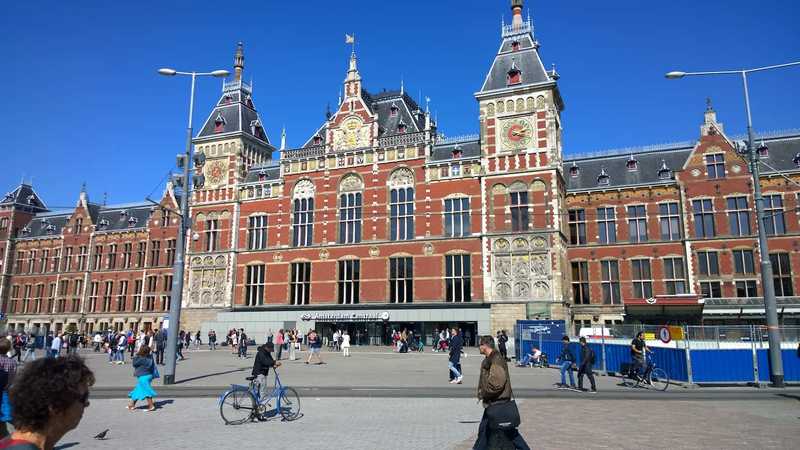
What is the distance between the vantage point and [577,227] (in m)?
42.7

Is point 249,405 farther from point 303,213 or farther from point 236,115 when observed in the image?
point 236,115

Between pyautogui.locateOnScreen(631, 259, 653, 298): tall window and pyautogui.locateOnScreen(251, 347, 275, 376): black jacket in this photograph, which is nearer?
pyautogui.locateOnScreen(251, 347, 275, 376): black jacket

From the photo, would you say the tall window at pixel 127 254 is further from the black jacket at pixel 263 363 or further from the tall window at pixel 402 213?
the black jacket at pixel 263 363

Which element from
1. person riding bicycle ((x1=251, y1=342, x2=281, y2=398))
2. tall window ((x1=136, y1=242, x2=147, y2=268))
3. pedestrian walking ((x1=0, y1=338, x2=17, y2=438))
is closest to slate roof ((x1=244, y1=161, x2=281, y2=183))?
tall window ((x1=136, y1=242, x2=147, y2=268))

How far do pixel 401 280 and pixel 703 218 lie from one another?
22.3 metres

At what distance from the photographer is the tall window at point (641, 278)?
39.6m

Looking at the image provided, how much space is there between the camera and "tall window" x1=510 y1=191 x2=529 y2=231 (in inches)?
1524

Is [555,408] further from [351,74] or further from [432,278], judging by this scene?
[351,74]

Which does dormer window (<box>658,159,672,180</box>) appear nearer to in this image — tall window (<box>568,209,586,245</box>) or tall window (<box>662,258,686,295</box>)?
tall window (<box>568,209,586,245</box>)

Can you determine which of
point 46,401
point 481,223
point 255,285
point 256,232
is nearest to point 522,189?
point 481,223

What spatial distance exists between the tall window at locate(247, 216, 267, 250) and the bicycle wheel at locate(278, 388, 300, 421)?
3588 cm

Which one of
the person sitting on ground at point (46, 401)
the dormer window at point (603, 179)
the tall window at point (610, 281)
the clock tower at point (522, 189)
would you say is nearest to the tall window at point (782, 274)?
the tall window at point (610, 281)

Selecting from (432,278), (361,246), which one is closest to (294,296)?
(361,246)

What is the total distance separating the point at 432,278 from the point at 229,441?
31454 mm
